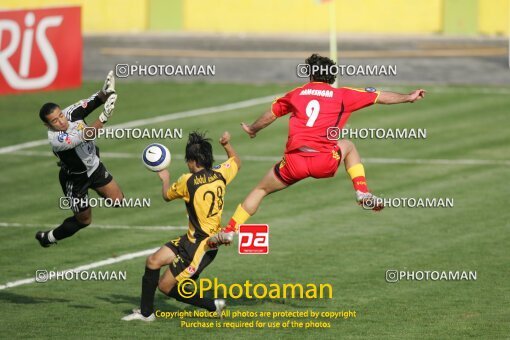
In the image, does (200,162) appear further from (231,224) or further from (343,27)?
(343,27)

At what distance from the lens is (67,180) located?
18562mm

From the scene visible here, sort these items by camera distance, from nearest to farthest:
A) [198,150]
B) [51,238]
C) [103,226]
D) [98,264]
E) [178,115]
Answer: [198,150], [51,238], [98,264], [103,226], [178,115]

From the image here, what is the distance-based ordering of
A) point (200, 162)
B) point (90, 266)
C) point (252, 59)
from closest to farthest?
point (200, 162), point (90, 266), point (252, 59)

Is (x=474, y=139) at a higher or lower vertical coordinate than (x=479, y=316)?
lower

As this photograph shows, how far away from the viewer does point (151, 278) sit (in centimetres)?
1609

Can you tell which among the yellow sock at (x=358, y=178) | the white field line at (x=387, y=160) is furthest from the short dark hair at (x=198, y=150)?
the white field line at (x=387, y=160)

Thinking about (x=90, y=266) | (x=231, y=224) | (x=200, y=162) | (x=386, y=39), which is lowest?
(x=386, y=39)

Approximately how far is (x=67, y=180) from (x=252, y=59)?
25.5 metres

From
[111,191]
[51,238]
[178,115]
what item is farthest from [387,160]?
[51,238]

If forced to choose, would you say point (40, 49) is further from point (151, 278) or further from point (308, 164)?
point (151, 278)

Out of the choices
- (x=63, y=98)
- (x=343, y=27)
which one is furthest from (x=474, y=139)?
(x=343, y=27)

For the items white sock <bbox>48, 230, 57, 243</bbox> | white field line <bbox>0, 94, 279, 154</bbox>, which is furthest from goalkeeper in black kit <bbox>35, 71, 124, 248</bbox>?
white field line <bbox>0, 94, 279, 154</bbox>

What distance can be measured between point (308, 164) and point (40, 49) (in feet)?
54.8

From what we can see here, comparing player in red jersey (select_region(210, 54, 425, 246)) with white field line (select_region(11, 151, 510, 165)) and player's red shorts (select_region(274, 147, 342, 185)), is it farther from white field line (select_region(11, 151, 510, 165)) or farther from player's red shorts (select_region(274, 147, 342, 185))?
white field line (select_region(11, 151, 510, 165))
